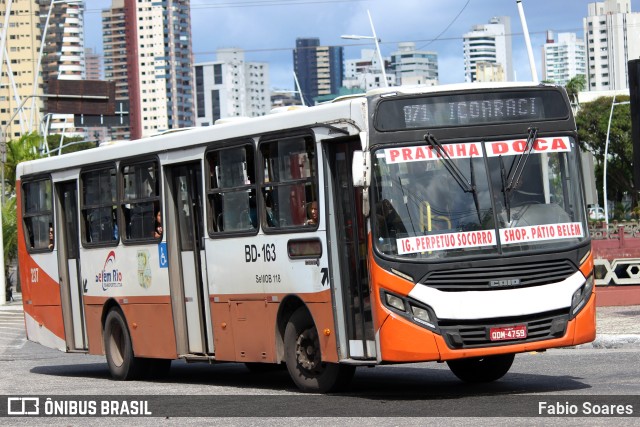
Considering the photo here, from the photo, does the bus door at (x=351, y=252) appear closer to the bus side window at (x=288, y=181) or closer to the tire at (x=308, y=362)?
the bus side window at (x=288, y=181)

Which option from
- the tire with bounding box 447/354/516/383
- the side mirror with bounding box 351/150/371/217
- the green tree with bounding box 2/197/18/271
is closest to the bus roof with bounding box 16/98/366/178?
the side mirror with bounding box 351/150/371/217

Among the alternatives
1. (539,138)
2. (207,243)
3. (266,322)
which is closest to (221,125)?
(207,243)

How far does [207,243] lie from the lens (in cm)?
1611

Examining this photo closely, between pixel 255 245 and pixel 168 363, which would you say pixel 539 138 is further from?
pixel 168 363

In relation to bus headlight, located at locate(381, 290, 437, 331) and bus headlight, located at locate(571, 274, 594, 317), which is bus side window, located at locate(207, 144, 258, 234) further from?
bus headlight, located at locate(571, 274, 594, 317)

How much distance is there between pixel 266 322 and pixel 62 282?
5.68m

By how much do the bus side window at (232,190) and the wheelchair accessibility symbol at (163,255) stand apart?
1252 millimetres

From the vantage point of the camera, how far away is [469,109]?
13438mm

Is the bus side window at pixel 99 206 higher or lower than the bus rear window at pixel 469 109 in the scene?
lower

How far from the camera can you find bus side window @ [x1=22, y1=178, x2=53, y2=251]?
20156 mm

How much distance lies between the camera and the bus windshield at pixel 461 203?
1301cm

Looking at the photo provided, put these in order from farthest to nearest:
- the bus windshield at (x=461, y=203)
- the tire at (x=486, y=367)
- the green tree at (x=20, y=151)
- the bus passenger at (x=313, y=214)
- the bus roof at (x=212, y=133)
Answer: the green tree at (x=20, y=151), the tire at (x=486, y=367), the bus passenger at (x=313, y=214), the bus roof at (x=212, y=133), the bus windshield at (x=461, y=203)

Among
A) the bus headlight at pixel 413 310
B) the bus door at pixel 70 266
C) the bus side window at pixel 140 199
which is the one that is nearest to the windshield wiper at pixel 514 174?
the bus headlight at pixel 413 310

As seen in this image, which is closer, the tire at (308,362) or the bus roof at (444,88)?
the bus roof at (444,88)
